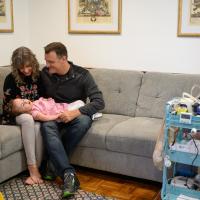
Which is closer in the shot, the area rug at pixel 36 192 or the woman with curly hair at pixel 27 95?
the area rug at pixel 36 192

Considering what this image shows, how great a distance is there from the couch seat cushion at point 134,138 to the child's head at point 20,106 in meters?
0.64

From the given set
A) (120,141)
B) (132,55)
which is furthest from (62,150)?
(132,55)

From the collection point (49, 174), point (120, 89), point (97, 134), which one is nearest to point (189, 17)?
point (120, 89)

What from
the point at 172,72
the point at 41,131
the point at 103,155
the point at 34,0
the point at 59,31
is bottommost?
the point at 103,155

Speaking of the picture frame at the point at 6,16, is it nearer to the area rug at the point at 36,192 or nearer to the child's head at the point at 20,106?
the child's head at the point at 20,106

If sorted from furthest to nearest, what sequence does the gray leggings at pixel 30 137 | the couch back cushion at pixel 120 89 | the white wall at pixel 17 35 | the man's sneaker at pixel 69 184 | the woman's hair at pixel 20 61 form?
the white wall at pixel 17 35, the couch back cushion at pixel 120 89, the woman's hair at pixel 20 61, the gray leggings at pixel 30 137, the man's sneaker at pixel 69 184

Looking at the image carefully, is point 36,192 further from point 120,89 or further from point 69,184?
point 120,89

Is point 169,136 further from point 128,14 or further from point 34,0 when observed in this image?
point 34,0

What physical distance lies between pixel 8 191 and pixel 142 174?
0.98 metres

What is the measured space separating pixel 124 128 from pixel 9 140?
852mm

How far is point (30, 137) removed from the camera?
104 inches

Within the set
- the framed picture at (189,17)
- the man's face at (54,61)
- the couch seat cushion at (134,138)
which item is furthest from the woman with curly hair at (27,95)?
the framed picture at (189,17)

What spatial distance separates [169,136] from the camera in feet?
7.34

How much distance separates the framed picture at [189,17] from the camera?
3029mm
